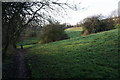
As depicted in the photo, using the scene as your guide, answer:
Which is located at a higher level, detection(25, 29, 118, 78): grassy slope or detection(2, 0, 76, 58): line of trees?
detection(2, 0, 76, 58): line of trees

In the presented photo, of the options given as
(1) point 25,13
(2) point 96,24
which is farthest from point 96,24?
(1) point 25,13

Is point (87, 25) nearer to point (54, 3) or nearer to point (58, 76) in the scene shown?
point (54, 3)

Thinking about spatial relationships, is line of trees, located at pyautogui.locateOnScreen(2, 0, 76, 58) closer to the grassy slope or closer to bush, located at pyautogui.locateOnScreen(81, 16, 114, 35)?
the grassy slope

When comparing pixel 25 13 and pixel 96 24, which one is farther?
pixel 96 24

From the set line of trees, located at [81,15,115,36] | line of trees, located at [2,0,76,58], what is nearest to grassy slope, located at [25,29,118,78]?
line of trees, located at [2,0,76,58]

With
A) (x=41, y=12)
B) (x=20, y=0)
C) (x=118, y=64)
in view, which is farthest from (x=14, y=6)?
(x=118, y=64)

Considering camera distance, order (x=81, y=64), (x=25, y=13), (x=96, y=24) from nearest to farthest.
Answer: (x=81, y=64)
(x=25, y=13)
(x=96, y=24)

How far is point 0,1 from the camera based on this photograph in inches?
320

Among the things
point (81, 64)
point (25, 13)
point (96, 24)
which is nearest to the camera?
point (81, 64)

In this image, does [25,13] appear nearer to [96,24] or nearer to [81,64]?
[81,64]

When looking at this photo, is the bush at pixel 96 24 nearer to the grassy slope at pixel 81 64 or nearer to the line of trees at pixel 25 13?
the grassy slope at pixel 81 64

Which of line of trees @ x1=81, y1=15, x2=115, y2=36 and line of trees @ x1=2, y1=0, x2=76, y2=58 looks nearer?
line of trees @ x1=2, y1=0, x2=76, y2=58

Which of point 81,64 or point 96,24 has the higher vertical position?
point 96,24

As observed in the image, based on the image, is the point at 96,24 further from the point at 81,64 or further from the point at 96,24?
the point at 81,64
